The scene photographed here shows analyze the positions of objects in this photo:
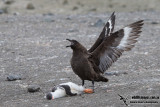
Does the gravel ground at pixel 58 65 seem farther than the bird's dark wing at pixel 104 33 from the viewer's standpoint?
No

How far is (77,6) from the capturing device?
28234mm

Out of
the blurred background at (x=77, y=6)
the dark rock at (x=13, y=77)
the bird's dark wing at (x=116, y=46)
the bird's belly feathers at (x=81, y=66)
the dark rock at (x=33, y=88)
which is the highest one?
the blurred background at (x=77, y=6)

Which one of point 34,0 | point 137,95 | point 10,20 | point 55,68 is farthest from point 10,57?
point 34,0

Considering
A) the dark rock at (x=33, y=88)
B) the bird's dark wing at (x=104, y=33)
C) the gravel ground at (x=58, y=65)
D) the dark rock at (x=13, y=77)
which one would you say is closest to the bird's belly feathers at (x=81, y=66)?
the gravel ground at (x=58, y=65)

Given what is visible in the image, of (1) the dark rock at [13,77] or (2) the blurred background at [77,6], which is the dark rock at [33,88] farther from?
(2) the blurred background at [77,6]

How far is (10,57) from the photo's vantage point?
10.6 m

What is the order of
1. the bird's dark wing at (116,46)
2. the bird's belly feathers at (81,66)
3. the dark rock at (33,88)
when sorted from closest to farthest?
the bird's belly feathers at (81,66), the bird's dark wing at (116,46), the dark rock at (33,88)

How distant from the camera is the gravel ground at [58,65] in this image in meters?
6.75

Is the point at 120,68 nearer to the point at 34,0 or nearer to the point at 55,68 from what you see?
the point at 55,68

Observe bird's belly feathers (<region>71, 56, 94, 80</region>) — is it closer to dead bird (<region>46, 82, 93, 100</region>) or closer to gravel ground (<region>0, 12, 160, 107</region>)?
dead bird (<region>46, 82, 93, 100</region>)

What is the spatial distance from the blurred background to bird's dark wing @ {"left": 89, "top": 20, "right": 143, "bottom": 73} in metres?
16.8

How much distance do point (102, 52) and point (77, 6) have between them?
21.1 metres

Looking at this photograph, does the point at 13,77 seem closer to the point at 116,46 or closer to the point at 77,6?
the point at 116,46

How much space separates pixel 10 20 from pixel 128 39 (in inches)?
398
